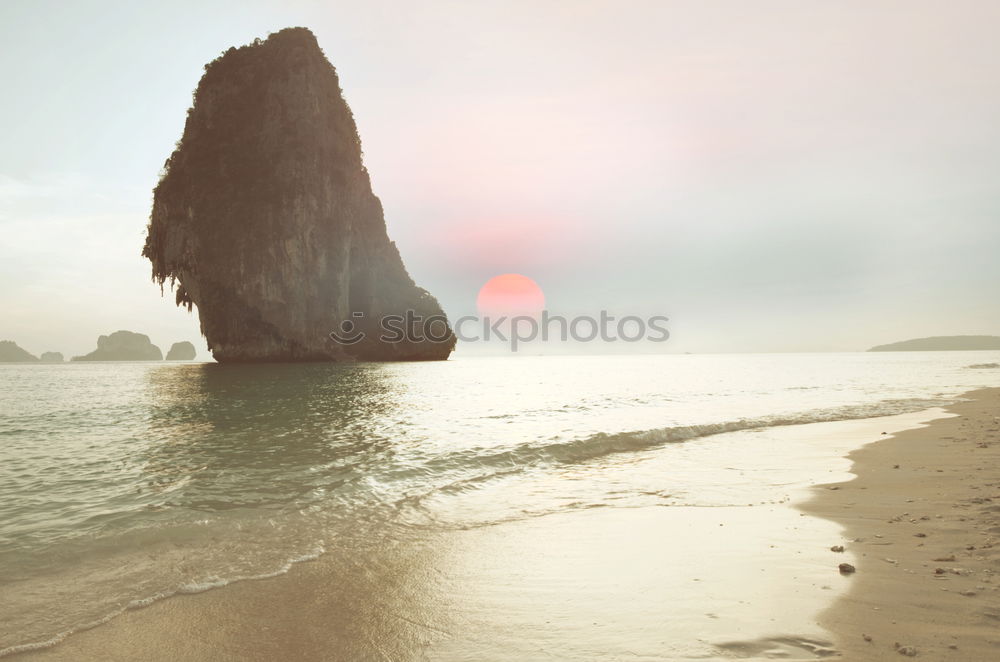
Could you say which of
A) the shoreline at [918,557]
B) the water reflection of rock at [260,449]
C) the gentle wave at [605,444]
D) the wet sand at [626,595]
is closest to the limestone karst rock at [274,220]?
the water reflection of rock at [260,449]

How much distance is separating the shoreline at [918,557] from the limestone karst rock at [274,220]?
249ft

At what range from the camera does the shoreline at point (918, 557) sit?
3.42 metres

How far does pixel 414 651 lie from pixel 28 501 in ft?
28.0

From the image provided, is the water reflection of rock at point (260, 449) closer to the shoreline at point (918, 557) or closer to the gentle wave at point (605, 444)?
the gentle wave at point (605, 444)

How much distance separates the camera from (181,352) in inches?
7505

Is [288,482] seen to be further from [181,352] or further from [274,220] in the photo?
[181,352]

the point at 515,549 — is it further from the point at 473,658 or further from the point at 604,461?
the point at 604,461


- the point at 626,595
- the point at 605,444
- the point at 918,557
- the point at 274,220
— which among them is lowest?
the point at 605,444

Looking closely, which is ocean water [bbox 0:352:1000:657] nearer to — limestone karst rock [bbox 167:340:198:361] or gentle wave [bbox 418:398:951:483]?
gentle wave [bbox 418:398:951:483]

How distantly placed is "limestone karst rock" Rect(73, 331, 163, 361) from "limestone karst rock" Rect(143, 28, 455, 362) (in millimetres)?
135427

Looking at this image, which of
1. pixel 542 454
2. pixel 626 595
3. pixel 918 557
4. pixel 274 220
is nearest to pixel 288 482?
pixel 542 454

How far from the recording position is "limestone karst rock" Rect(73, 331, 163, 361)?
586 ft

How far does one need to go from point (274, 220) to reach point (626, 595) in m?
82.2

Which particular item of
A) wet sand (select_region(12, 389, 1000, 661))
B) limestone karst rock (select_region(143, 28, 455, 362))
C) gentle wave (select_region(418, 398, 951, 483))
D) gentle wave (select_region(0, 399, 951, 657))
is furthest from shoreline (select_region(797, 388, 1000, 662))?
limestone karst rock (select_region(143, 28, 455, 362))
